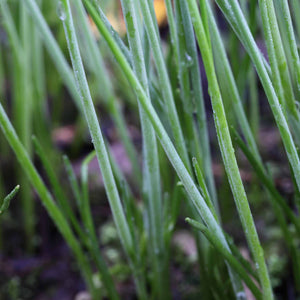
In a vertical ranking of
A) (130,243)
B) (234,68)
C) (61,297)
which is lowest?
(61,297)

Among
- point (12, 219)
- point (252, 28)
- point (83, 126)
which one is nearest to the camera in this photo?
point (252, 28)

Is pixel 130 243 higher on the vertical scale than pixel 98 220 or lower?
higher

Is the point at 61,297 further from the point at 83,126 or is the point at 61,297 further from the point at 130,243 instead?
the point at 83,126

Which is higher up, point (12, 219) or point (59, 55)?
point (59, 55)

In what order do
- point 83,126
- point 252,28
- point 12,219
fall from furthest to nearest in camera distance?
point 83,126, point 12,219, point 252,28

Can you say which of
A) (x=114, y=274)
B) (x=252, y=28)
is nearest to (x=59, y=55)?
(x=252, y=28)

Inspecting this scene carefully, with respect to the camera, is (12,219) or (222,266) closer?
(222,266)

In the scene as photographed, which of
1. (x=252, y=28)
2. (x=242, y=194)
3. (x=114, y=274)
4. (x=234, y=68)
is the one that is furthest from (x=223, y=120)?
(x=114, y=274)

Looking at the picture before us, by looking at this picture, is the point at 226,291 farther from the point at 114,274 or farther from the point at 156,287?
the point at 114,274

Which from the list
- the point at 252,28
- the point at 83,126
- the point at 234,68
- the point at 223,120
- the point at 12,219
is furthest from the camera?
the point at 83,126
